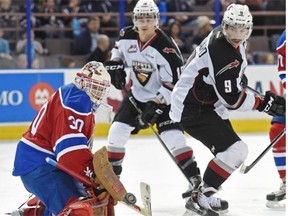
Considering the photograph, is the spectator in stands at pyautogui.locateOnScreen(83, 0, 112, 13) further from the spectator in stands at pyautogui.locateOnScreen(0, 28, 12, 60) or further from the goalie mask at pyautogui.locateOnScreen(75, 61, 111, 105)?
the goalie mask at pyautogui.locateOnScreen(75, 61, 111, 105)

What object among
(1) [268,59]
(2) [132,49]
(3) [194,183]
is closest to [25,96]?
(1) [268,59]

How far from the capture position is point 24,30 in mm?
8203

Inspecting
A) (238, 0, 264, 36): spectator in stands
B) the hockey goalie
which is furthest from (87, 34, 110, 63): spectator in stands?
the hockey goalie

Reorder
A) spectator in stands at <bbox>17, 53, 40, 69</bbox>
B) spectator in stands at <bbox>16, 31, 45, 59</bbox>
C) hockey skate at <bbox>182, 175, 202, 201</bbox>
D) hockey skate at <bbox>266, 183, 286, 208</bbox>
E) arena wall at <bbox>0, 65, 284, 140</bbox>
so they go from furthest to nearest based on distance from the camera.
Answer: spectator in stands at <bbox>16, 31, 45, 59</bbox> < spectator in stands at <bbox>17, 53, 40, 69</bbox> < arena wall at <bbox>0, 65, 284, 140</bbox> < hockey skate at <bbox>266, 183, 286, 208</bbox> < hockey skate at <bbox>182, 175, 202, 201</bbox>

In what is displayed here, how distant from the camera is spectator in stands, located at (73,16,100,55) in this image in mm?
8602

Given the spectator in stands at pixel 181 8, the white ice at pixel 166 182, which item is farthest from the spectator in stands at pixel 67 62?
the spectator in stands at pixel 181 8

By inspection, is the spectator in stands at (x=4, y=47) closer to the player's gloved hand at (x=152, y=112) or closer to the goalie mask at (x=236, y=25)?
the player's gloved hand at (x=152, y=112)

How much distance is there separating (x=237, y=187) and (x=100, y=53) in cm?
306

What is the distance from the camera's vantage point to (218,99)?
15.5 feet

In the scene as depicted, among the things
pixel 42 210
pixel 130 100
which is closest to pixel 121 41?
pixel 130 100

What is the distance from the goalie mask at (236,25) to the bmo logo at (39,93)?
368cm

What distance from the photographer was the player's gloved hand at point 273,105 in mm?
4523

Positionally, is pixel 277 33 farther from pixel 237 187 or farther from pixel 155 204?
pixel 155 204

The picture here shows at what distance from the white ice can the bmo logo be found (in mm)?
466
